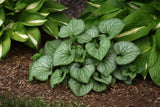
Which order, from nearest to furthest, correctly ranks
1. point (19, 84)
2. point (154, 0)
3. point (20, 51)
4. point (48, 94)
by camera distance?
point (48, 94), point (19, 84), point (154, 0), point (20, 51)

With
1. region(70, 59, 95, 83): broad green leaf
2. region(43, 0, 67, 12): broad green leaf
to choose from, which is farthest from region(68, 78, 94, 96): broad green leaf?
region(43, 0, 67, 12): broad green leaf

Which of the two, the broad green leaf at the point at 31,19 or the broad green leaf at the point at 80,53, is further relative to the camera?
the broad green leaf at the point at 31,19

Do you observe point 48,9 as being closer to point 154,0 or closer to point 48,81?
point 48,81

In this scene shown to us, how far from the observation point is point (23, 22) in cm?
387

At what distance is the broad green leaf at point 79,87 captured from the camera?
10.0 feet

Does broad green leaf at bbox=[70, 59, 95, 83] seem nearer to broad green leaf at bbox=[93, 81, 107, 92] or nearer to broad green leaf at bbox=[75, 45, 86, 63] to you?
broad green leaf at bbox=[75, 45, 86, 63]

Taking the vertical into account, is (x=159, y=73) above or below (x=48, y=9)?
below

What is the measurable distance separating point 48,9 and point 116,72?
1.72 m

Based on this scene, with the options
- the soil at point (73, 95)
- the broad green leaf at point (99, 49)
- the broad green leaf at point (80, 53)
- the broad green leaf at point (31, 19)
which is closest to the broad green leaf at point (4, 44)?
the soil at point (73, 95)

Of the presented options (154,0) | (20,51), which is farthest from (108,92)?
(20,51)

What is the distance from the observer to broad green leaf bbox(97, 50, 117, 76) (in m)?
3.12

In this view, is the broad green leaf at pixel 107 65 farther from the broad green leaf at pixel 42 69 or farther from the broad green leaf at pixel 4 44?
the broad green leaf at pixel 4 44

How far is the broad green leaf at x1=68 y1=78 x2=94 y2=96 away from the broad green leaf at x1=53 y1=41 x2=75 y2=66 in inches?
11.0

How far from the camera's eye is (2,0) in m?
3.68
